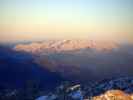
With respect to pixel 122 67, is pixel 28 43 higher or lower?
higher

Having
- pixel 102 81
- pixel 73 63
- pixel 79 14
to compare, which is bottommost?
pixel 102 81

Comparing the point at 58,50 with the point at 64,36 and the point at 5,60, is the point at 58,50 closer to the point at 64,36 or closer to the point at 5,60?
the point at 64,36

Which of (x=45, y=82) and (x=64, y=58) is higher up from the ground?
(x=64, y=58)

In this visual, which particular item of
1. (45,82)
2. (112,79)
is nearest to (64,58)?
(45,82)

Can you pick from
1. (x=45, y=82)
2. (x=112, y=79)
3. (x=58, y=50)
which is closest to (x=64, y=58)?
(x=58, y=50)

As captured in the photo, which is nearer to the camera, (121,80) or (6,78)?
(6,78)

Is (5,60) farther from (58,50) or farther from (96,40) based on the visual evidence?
(96,40)

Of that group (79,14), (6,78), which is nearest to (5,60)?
(6,78)

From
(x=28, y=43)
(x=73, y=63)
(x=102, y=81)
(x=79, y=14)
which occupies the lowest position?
(x=102, y=81)

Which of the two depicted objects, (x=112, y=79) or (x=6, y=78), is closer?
(x=6, y=78)
